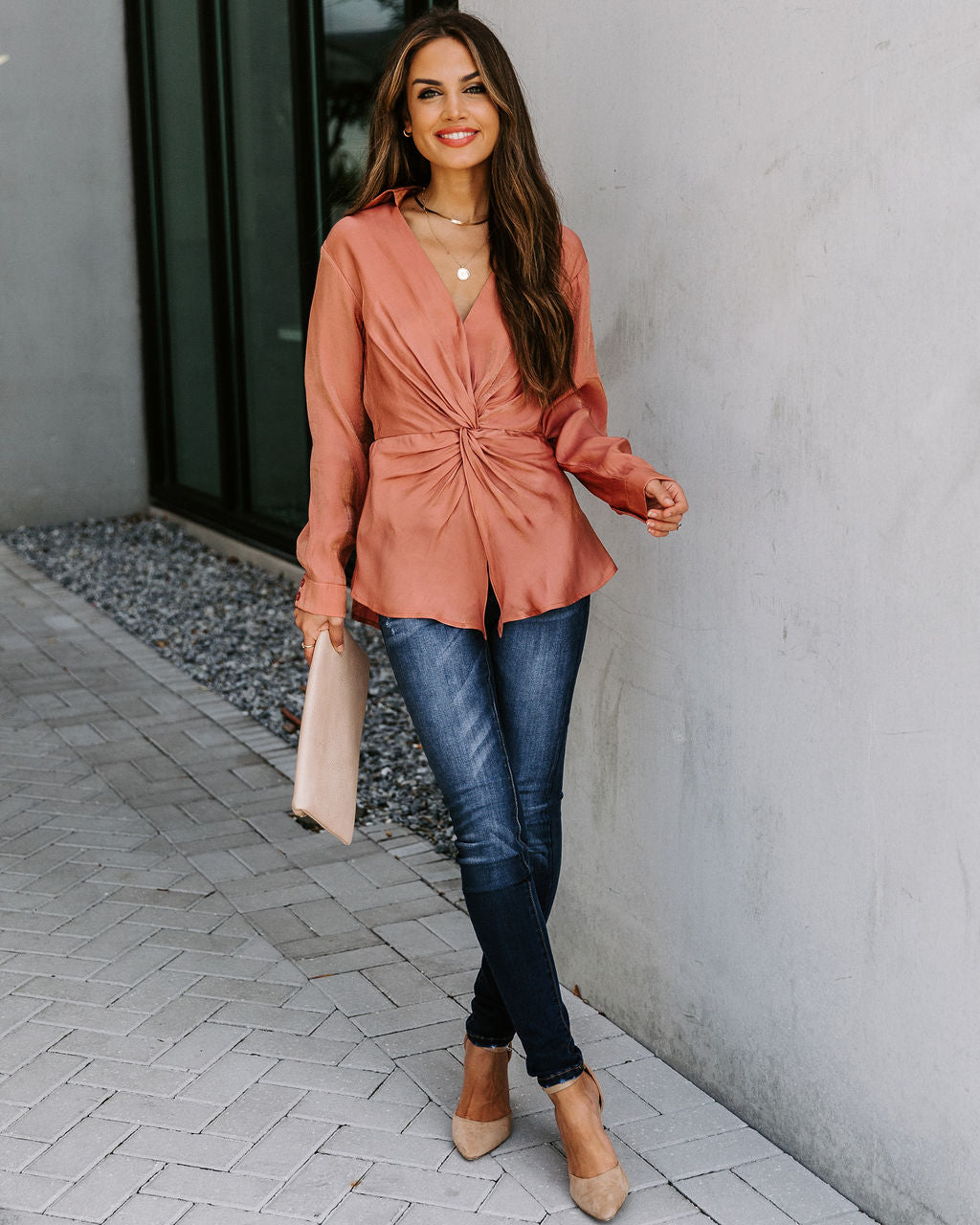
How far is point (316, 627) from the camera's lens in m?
2.58

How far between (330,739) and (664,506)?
76 centimetres

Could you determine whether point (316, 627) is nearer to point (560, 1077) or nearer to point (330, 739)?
point (330, 739)

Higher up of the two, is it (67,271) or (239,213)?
(239,213)

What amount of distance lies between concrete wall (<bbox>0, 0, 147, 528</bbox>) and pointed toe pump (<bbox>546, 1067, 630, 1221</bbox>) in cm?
797

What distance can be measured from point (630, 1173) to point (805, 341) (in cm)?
156

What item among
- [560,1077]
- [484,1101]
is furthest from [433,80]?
[484,1101]

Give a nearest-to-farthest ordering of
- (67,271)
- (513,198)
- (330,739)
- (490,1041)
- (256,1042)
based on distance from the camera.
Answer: (513,198) < (330,739) < (490,1041) < (256,1042) < (67,271)

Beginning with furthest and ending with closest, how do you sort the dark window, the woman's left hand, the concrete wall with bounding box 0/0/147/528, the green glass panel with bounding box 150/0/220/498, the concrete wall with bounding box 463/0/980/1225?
the concrete wall with bounding box 0/0/147/528, the green glass panel with bounding box 150/0/220/498, the dark window, the woman's left hand, the concrete wall with bounding box 463/0/980/1225

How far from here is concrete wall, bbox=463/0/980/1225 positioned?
2189 millimetres

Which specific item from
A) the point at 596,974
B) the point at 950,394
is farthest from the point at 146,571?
the point at 950,394

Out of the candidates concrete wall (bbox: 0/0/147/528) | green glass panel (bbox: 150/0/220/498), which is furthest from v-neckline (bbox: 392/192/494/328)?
concrete wall (bbox: 0/0/147/528)

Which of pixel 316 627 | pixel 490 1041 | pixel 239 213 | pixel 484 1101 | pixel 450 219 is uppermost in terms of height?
pixel 239 213

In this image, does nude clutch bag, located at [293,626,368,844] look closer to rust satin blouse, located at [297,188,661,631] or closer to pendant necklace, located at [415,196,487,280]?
rust satin blouse, located at [297,188,661,631]

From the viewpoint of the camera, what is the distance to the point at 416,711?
2533 millimetres
